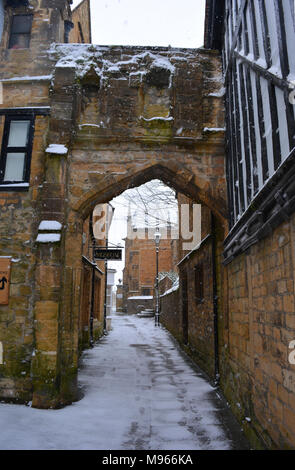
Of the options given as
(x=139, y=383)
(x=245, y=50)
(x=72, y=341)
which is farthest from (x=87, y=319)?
(x=245, y=50)

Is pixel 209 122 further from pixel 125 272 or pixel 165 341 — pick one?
pixel 125 272

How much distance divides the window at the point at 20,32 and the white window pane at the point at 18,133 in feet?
5.58

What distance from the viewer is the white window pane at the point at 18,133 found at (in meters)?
6.39

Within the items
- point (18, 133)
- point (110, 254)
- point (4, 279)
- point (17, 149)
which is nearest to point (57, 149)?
point (17, 149)

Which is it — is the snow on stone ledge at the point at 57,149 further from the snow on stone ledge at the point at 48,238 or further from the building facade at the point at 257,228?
the building facade at the point at 257,228

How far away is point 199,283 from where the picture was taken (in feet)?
28.5

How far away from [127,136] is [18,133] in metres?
2.06

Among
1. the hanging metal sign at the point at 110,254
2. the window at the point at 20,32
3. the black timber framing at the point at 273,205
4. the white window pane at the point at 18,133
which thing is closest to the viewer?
the black timber framing at the point at 273,205

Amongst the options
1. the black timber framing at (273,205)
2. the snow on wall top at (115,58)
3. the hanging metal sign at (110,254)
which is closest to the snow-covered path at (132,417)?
the black timber framing at (273,205)

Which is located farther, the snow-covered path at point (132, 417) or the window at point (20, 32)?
the window at point (20, 32)

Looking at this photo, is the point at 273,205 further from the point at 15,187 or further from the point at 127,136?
the point at 15,187

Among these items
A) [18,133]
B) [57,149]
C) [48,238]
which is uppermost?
[18,133]
